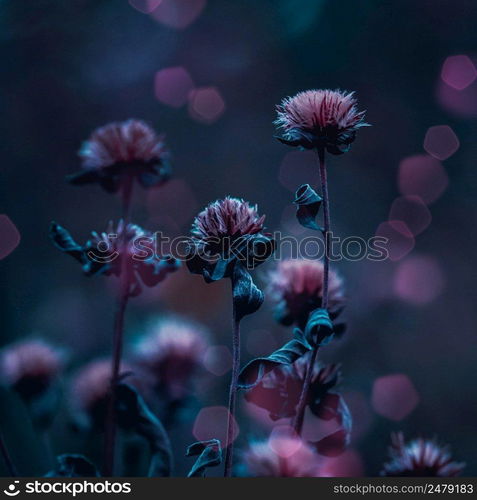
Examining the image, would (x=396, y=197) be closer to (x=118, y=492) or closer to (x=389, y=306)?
(x=389, y=306)

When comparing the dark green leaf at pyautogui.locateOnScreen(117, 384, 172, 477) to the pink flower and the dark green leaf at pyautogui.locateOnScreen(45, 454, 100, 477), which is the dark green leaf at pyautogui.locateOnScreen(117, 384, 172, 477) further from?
the pink flower

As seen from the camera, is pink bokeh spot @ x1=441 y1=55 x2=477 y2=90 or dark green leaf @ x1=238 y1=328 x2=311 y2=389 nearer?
dark green leaf @ x1=238 y1=328 x2=311 y2=389

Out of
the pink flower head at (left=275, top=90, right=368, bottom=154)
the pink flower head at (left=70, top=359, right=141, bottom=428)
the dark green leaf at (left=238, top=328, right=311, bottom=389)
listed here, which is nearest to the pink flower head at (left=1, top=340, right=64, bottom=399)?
the pink flower head at (left=70, top=359, right=141, bottom=428)

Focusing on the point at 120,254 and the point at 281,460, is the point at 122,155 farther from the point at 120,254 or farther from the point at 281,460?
the point at 281,460

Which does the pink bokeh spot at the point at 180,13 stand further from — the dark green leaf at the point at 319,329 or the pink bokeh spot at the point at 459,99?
the dark green leaf at the point at 319,329

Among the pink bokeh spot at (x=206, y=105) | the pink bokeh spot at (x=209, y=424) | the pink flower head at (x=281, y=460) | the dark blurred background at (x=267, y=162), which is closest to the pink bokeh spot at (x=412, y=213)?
the dark blurred background at (x=267, y=162)

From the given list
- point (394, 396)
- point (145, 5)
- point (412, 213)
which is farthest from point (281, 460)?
point (145, 5)
